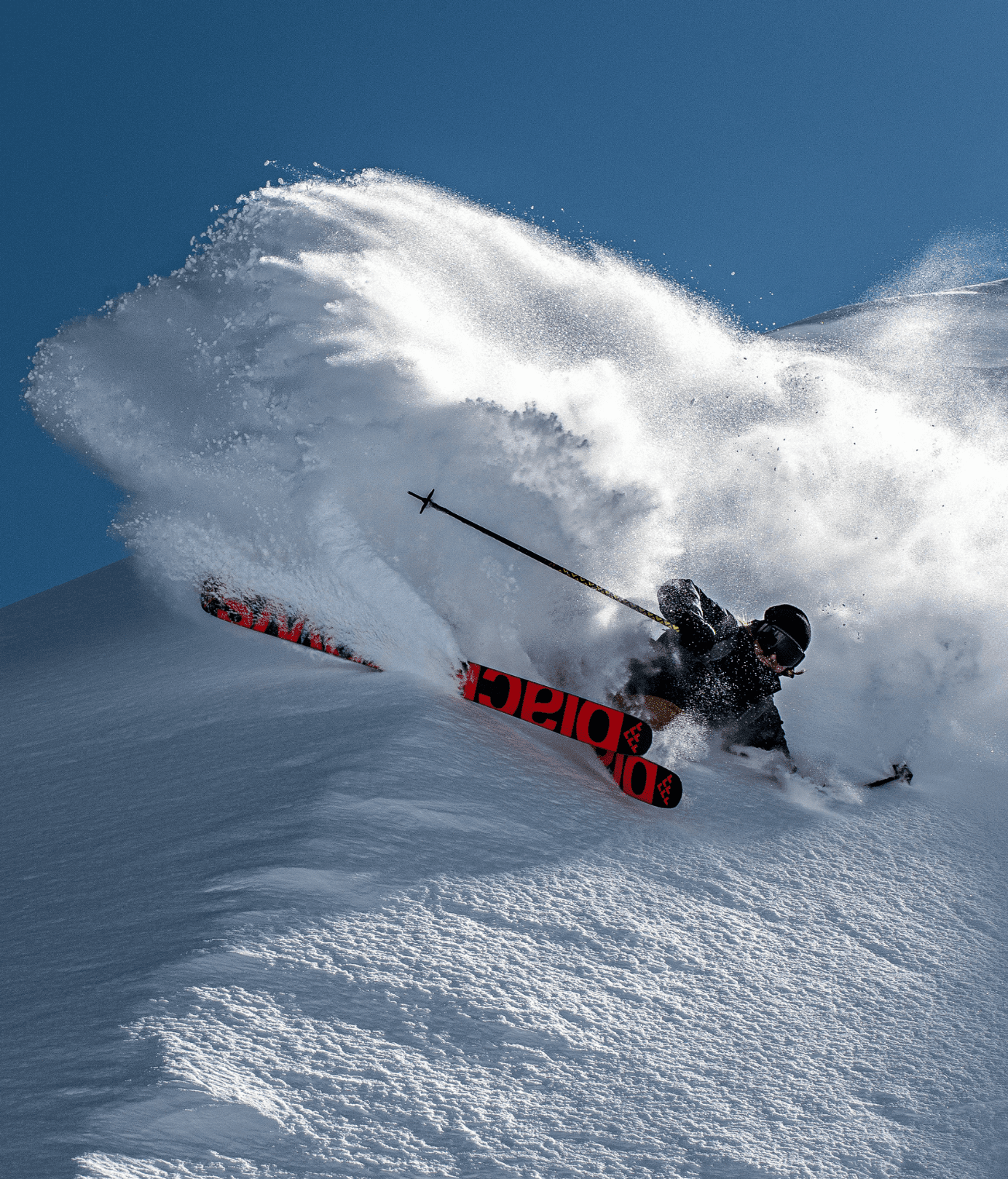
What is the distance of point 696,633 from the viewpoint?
420 cm

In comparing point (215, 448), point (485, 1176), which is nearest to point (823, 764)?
point (485, 1176)

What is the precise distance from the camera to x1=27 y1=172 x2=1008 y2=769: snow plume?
4848 millimetres

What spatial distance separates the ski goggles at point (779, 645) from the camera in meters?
4.23

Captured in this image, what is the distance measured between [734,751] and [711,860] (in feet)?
3.91

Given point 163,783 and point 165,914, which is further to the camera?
point 163,783

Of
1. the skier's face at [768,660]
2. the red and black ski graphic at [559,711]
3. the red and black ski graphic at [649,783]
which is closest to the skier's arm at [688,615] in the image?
the skier's face at [768,660]

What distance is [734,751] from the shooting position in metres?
4.34

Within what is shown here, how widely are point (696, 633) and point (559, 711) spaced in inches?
31.2

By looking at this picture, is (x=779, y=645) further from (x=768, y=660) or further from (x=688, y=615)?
(x=688, y=615)

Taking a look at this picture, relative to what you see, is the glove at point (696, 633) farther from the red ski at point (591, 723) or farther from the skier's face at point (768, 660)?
the red ski at point (591, 723)

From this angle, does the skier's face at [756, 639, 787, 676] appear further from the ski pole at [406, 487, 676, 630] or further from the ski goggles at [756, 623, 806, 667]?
the ski pole at [406, 487, 676, 630]

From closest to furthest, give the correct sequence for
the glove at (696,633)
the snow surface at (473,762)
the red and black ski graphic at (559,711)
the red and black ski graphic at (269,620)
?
the snow surface at (473,762) < the red and black ski graphic at (559,711) < the glove at (696,633) < the red and black ski graphic at (269,620)

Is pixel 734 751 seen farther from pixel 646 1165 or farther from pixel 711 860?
pixel 646 1165

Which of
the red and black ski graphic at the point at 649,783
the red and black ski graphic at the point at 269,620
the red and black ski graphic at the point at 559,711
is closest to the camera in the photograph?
the red and black ski graphic at the point at 649,783
